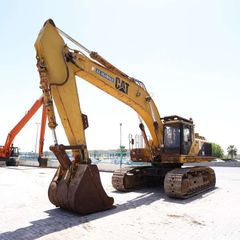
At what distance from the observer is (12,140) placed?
32188mm

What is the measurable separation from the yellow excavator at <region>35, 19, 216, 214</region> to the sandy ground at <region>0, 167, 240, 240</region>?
0.59 metres

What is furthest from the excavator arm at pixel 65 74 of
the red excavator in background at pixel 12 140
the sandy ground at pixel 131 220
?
the red excavator in background at pixel 12 140

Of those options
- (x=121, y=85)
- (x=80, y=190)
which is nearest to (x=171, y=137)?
(x=121, y=85)

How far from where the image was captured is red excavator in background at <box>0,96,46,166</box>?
28.3 metres

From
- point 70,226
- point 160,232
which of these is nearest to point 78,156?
point 70,226

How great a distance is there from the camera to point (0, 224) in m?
6.96

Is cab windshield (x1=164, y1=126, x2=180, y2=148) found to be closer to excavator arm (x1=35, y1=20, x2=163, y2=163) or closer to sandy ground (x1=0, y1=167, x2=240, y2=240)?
sandy ground (x1=0, y1=167, x2=240, y2=240)

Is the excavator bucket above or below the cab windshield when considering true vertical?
below

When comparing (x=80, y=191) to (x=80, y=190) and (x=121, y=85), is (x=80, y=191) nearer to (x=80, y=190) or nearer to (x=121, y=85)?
(x=80, y=190)

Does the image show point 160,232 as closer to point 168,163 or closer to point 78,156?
point 78,156

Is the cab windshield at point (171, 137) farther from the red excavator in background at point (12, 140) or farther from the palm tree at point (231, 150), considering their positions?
the palm tree at point (231, 150)

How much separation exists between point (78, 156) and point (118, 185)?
4.15 m

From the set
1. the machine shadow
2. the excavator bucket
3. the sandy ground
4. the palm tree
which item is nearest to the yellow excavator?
the excavator bucket

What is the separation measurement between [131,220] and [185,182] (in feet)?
13.1
